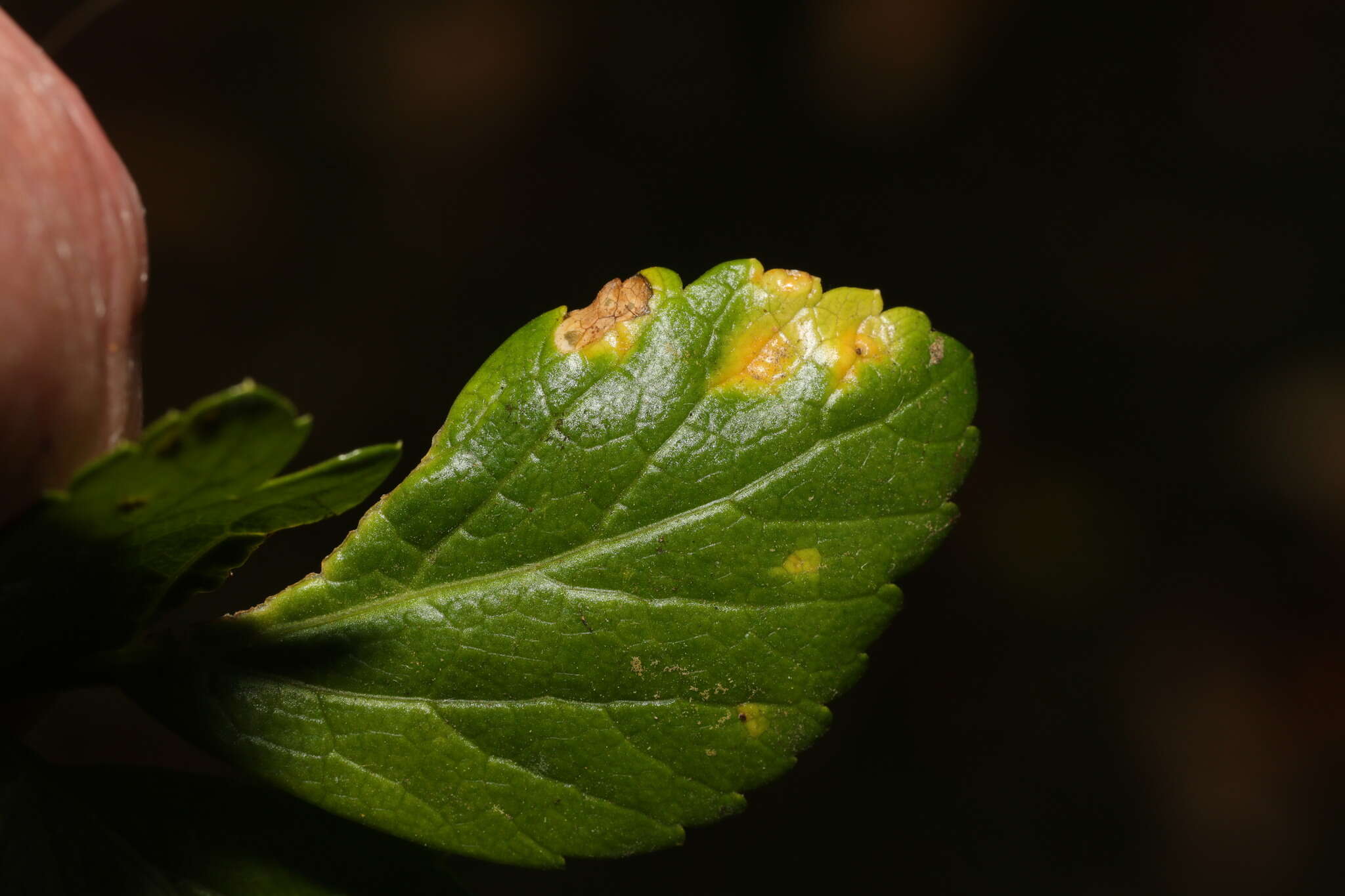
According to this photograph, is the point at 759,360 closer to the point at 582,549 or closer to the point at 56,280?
the point at 582,549

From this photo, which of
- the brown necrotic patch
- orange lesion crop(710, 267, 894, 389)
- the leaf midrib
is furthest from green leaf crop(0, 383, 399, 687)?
orange lesion crop(710, 267, 894, 389)

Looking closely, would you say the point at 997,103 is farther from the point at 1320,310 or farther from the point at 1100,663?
the point at 1100,663

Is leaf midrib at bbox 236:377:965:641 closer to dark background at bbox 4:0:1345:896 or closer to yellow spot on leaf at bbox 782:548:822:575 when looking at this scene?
yellow spot on leaf at bbox 782:548:822:575

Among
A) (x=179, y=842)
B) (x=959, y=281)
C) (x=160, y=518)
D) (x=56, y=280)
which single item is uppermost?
(x=56, y=280)

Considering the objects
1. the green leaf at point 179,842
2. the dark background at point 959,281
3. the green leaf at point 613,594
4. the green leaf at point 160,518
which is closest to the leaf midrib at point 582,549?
the green leaf at point 613,594

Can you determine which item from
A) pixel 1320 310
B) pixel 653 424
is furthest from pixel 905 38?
pixel 653 424

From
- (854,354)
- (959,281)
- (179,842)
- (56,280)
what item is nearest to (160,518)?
(56,280)
